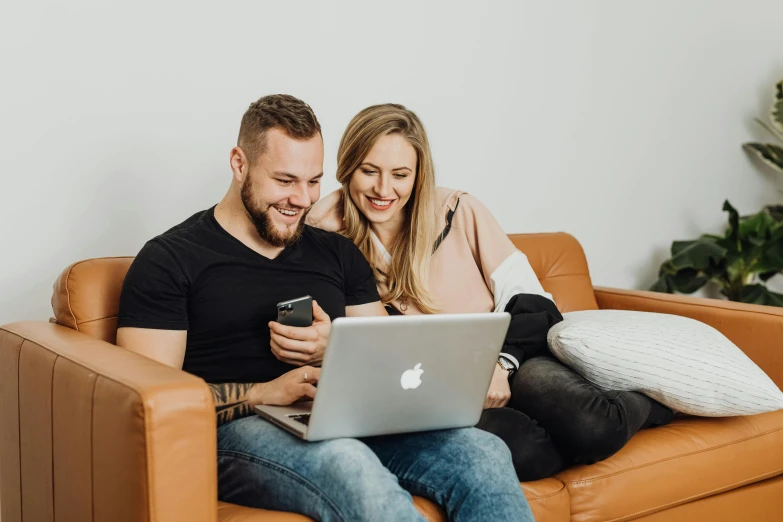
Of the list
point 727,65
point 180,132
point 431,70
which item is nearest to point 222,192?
point 180,132

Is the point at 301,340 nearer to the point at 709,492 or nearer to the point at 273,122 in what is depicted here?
the point at 273,122

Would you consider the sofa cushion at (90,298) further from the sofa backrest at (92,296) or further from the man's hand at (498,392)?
the man's hand at (498,392)

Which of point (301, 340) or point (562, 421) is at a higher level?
point (301, 340)

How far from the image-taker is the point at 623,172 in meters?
3.63

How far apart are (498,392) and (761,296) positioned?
1917 millimetres

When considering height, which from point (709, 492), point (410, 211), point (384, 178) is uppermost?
point (384, 178)

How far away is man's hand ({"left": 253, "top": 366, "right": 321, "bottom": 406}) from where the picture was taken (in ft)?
5.57

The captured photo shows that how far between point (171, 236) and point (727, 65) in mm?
2976

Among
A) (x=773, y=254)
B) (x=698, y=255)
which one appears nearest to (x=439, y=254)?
(x=698, y=255)

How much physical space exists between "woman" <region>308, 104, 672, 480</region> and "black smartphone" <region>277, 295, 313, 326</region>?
46cm

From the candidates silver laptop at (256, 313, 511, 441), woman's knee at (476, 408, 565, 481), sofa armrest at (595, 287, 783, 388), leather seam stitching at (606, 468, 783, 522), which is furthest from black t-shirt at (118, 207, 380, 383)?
sofa armrest at (595, 287, 783, 388)

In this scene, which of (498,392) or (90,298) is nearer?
(90,298)

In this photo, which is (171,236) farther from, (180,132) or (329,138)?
(329,138)

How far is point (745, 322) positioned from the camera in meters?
2.37
